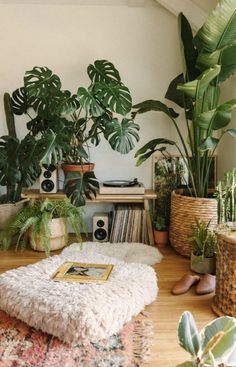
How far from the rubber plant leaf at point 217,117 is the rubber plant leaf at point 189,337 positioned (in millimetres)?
1523

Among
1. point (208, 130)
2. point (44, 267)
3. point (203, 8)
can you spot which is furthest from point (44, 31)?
point (44, 267)

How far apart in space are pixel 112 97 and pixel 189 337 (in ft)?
6.40

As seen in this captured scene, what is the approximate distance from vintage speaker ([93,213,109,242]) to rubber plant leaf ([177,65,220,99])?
47.7 inches

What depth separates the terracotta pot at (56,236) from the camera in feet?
7.98

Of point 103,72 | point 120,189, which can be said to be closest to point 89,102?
point 103,72

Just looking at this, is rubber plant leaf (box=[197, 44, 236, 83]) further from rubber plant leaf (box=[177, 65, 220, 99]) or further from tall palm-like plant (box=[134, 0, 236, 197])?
rubber plant leaf (box=[177, 65, 220, 99])

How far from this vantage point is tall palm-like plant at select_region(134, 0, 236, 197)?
6.34 ft

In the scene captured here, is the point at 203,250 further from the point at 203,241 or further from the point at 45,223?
the point at 45,223

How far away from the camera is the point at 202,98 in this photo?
7.07 ft

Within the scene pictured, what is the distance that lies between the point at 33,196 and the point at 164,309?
1445 millimetres

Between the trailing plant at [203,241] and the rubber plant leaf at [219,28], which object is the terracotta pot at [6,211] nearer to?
the trailing plant at [203,241]

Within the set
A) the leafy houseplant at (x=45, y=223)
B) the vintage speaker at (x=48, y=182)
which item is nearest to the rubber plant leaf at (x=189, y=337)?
the leafy houseplant at (x=45, y=223)

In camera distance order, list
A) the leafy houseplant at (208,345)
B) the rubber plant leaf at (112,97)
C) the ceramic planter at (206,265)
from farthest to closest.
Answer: the rubber plant leaf at (112,97), the ceramic planter at (206,265), the leafy houseplant at (208,345)

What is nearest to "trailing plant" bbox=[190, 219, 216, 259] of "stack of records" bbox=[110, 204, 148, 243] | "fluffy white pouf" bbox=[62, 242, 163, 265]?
"fluffy white pouf" bbox=[62, 242, 163, 265]
